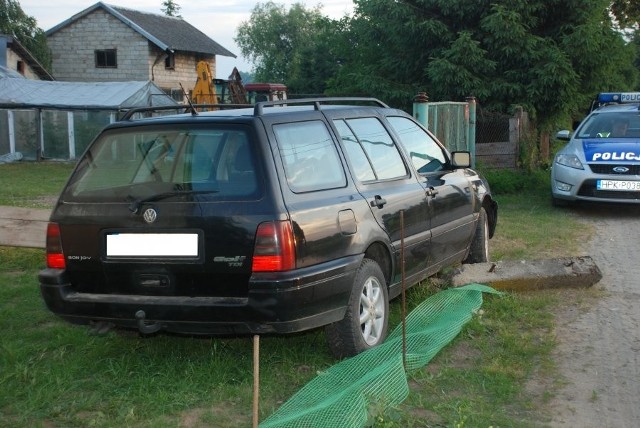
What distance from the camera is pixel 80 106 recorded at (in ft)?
86.4

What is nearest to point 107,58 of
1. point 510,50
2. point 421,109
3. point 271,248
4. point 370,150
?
point 510,50

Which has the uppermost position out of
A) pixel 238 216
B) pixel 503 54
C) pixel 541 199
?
pixel 503 54

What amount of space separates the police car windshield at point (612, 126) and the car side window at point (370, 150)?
7.33 m

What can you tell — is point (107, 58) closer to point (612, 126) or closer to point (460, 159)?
point (612, 126)

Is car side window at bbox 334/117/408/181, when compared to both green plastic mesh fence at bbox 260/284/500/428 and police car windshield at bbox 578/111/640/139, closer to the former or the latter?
green plastic mesh fence at bbox 260/284/500/428

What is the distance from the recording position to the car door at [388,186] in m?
5.50

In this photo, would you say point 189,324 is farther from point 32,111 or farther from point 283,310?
point 32,111

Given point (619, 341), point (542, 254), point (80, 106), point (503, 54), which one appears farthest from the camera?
point (80, 106)

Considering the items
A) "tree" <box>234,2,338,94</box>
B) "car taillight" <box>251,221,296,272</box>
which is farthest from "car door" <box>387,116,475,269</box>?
"tree" <box>234,2,338,94</box>

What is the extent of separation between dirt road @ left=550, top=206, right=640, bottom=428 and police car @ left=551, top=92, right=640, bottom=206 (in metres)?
2.96

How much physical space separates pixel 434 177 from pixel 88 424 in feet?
11.4

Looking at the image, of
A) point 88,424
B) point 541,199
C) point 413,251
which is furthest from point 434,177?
point 541,199

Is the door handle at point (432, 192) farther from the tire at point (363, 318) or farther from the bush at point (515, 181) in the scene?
the bush at point (515, 181)

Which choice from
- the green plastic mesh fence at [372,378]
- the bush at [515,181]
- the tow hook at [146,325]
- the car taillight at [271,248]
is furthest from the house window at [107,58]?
the car taillight at [271,248]
